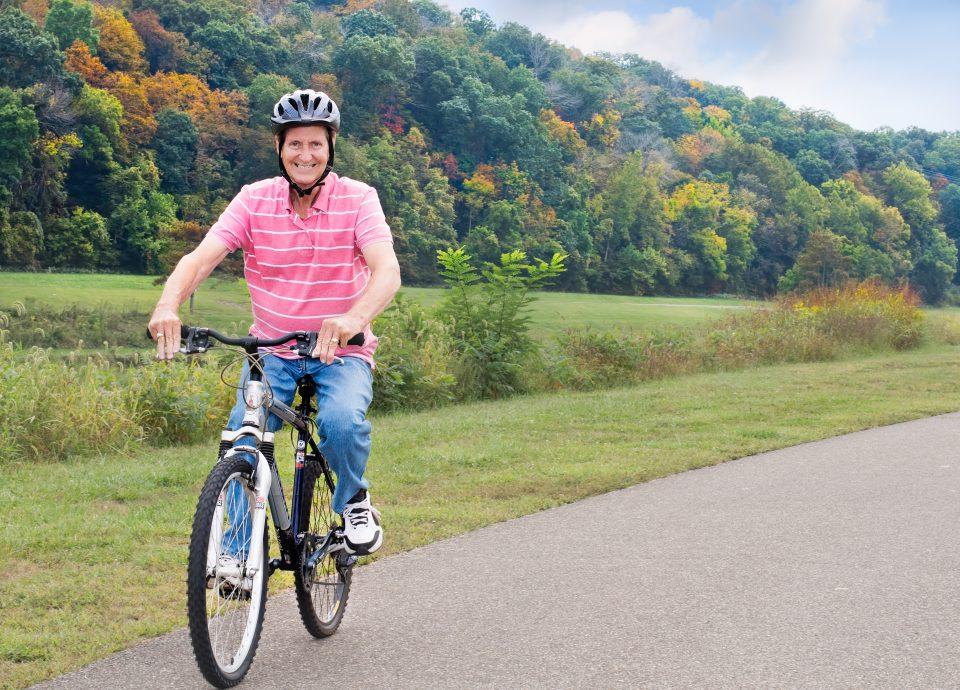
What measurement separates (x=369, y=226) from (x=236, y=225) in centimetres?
53

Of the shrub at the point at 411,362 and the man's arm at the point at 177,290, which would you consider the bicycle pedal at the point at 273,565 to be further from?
the shrub at the point at 411,362

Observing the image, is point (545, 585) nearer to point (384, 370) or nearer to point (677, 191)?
point (384, 370)

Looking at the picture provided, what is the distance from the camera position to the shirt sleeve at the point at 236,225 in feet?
13.5

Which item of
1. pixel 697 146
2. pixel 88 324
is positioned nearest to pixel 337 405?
pixel 88 324

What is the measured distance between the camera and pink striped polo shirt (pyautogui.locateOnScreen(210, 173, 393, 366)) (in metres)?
4.14

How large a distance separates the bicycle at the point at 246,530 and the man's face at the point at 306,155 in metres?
0.73

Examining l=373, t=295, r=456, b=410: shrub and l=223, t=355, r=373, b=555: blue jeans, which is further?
l=373, t=295, r=456, b=410: shrub

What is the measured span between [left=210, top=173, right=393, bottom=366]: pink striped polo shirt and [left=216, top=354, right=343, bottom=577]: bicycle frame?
0.30 m

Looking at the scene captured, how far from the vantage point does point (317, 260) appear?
164 inches

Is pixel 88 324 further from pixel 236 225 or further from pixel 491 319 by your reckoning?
pixel 236 225

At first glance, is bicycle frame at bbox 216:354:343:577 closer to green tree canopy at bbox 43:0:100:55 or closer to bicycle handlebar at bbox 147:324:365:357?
bicycle handlebar at bbox 147:324:365:357

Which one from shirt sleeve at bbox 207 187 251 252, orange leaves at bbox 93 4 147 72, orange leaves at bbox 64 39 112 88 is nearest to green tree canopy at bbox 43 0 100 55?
orange leaves at bbox 64 39 112 88

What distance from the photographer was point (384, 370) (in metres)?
12.7

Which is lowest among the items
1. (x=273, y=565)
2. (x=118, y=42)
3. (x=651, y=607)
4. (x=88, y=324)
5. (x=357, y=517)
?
(x=88, y=324)
